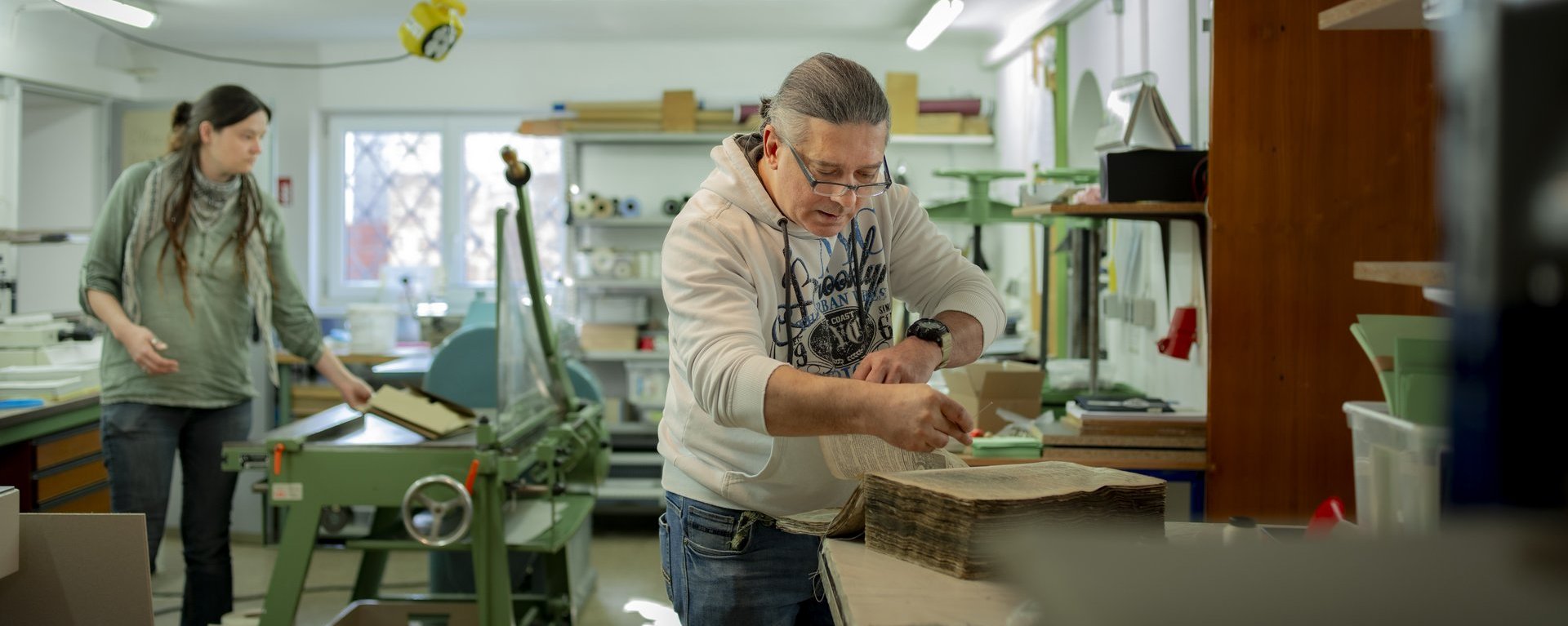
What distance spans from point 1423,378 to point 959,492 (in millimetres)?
714

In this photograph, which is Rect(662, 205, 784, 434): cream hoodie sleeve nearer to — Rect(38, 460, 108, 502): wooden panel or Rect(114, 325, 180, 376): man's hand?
Rect(114, 325, 180, 376): man's hand

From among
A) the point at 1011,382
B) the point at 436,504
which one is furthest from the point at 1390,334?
the point at 436,504

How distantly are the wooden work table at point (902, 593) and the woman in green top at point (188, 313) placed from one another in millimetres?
2188

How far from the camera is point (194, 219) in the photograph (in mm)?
2910

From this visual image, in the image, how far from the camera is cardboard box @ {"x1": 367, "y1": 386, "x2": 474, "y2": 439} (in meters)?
2.95

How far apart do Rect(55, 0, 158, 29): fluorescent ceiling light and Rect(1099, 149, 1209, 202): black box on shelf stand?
10.9 feet

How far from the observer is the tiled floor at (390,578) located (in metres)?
4.13

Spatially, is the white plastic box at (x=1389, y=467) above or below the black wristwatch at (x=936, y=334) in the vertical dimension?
below

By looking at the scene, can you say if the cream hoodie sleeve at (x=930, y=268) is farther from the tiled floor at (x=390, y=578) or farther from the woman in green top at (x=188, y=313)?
the tiled floor at (x=390, y=578)

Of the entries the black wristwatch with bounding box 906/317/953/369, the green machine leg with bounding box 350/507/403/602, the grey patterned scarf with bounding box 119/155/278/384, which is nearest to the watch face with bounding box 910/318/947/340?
the black wristwatch with bounding box 906/317/953/369

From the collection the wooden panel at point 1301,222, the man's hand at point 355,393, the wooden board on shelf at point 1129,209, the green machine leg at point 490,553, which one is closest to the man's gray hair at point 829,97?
the wooden panel at point 1301,222

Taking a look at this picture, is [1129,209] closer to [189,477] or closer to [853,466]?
[853,466]

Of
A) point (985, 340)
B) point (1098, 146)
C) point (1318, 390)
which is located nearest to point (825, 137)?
point (985, 340)

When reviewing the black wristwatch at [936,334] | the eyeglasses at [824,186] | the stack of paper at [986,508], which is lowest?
the stack of paper at [986,508]
